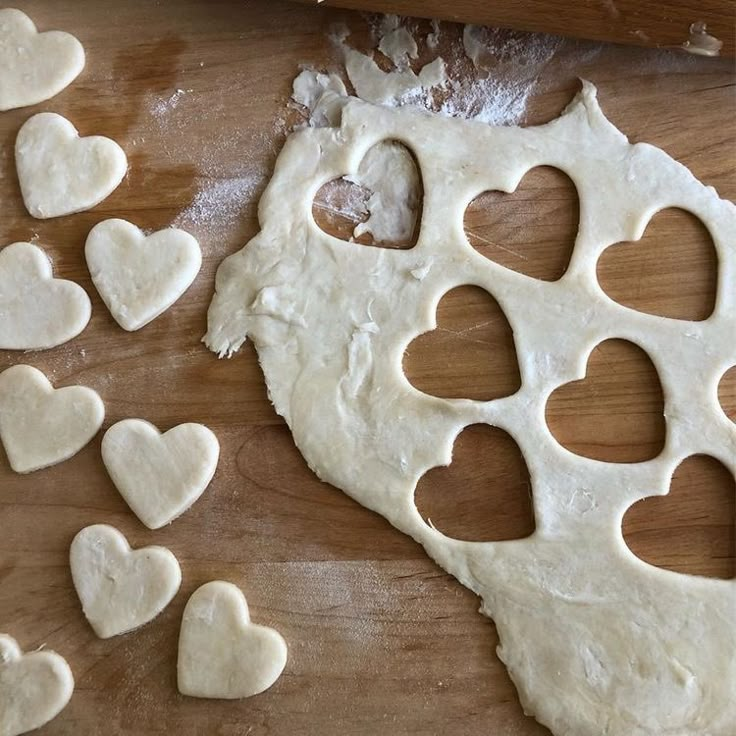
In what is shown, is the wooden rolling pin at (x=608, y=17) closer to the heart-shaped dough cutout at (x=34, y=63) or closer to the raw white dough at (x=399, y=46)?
the raw white dough at (x=399, y=46)

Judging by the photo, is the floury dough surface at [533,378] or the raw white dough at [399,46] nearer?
the floury dough surface at [533,378]

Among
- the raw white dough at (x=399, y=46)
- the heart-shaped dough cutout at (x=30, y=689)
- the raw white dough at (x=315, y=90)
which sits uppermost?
the raw white dough at (x=399, y=46)

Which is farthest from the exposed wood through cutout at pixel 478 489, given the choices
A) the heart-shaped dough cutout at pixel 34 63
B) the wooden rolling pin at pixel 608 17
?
the heart-shaped dough cutout at pixel 34 63

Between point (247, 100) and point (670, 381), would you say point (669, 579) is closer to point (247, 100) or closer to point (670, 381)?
point (670, 381)

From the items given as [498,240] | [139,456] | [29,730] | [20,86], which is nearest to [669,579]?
[498,240]

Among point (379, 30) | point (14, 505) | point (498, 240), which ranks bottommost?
point (14, 505)

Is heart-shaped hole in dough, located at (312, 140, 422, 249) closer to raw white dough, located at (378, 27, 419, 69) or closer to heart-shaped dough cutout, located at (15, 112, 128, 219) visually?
raw white dough, located at (378, 27, 419, 69)
